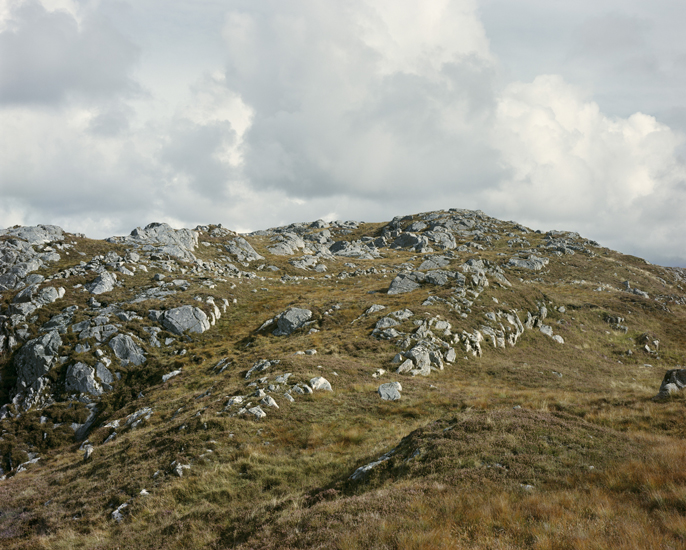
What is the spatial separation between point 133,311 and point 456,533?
161 ft

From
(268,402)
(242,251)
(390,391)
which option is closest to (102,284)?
(268,402)

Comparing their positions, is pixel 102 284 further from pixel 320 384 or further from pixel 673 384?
pixel 673 384

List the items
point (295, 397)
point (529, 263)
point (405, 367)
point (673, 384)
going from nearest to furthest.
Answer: point (673, 384) → point (295, 397) → point (405, 367) → point (529, 263)

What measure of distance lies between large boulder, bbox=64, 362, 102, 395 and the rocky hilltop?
0.15 metres

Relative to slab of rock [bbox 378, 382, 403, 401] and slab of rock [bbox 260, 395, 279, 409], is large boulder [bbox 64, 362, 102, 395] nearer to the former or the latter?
slab of rock [bbox 260, 395, 279, 409]

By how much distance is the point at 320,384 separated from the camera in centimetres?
2372

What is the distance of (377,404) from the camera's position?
21.6 metres

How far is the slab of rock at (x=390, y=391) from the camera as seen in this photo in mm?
22609

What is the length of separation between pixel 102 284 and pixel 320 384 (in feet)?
152

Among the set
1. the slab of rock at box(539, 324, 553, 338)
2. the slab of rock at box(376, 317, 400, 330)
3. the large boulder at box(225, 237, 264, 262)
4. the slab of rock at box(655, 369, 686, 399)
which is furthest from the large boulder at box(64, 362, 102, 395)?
the large boulder at box(225, 237, 264, 262)

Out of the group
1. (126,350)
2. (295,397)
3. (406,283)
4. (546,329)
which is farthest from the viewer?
(406,283)

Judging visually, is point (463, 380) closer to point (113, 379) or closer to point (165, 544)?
point (165, 544)

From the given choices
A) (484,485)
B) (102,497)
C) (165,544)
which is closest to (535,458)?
(484,485)

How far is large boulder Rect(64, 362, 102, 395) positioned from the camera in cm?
3459
